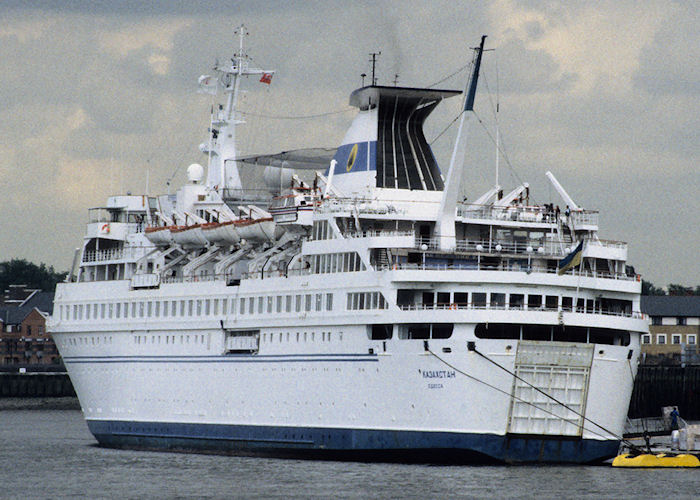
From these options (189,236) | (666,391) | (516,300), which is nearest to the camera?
(516,300)

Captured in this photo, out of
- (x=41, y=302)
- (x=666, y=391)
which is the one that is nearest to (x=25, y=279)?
(x=41, y=302)

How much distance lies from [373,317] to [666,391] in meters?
44.3

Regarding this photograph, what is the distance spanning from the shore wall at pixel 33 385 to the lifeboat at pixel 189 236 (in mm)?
55432

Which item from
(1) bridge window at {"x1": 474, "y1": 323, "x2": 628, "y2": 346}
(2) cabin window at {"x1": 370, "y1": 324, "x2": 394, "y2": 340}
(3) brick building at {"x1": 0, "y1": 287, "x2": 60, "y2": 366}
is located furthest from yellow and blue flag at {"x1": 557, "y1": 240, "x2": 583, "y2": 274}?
(3) brick building at {"x1": 0, "y1": 287, "x2": 60, "y2": 366}

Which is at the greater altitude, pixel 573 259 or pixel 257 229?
pixel 257 229

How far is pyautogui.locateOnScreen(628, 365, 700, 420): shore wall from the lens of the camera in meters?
89.1

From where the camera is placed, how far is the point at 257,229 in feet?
191

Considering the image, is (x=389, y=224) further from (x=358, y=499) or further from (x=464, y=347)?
(x=358, y=499)

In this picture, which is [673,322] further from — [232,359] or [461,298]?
[461,298]

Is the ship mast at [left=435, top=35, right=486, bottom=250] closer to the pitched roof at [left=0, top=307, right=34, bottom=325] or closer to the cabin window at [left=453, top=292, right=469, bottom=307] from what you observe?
the cabin window at [left=453, top=292, right=469, bottom=307]

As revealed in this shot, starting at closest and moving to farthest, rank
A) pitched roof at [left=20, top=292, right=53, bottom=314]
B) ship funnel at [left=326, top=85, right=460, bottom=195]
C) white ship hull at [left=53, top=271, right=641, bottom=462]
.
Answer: white ship hull at [left=53, top=271, right=641, bottom=462], ship funnel at [left=326, top=85, right=460, bottom=195], pitched roof at [left=20, top=292, right=53, bottom=314]

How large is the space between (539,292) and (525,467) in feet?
18.6

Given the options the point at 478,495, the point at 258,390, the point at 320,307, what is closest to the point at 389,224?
the point at 320,307

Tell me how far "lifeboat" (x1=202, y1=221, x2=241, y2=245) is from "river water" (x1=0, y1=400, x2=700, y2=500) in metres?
8.48
